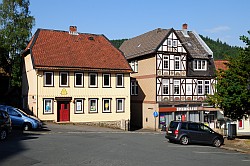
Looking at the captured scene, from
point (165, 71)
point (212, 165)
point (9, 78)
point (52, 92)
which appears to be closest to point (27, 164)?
point (212, 165)

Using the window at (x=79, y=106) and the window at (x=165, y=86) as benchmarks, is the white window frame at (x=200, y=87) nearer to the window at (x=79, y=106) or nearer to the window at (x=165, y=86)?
the window at (x=165, y=86)

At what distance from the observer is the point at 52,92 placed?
118 ft

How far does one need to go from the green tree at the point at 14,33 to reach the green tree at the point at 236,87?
27.6 metres

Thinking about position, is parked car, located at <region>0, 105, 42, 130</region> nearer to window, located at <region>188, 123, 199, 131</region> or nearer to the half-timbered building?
window, located at <region>188, 123, 199, 131</region>

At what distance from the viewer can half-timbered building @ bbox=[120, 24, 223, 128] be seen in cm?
4334

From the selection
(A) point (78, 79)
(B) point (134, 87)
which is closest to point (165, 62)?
(B) point (134, 87)

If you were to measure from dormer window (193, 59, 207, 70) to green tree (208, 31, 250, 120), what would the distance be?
19.8 meters

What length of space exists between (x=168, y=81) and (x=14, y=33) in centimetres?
2017

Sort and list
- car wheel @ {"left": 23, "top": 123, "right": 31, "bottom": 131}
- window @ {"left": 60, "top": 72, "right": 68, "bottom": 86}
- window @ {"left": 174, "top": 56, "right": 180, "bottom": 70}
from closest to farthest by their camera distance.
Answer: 1. car wheel @ {"left": 23, "top": 123, "right": 31, "bottom": 131}
2. window @ {"left": 60, "top": 72, "right": 68, "bottom": 86}
3. window @ {"left": 174, "top": 56, "right": 180, "bottom": 70}

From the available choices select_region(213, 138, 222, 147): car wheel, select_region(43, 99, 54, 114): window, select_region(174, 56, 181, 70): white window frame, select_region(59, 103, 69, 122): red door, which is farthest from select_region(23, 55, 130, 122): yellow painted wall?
select_region(213, 138, 222, 147): car wheel

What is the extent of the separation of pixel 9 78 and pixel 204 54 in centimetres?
2622

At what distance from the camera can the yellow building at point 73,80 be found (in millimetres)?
35844

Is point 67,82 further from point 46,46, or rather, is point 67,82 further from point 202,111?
point 202,111

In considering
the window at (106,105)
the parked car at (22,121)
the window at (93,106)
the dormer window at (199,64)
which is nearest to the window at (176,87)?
the dormer window at (199,64)
